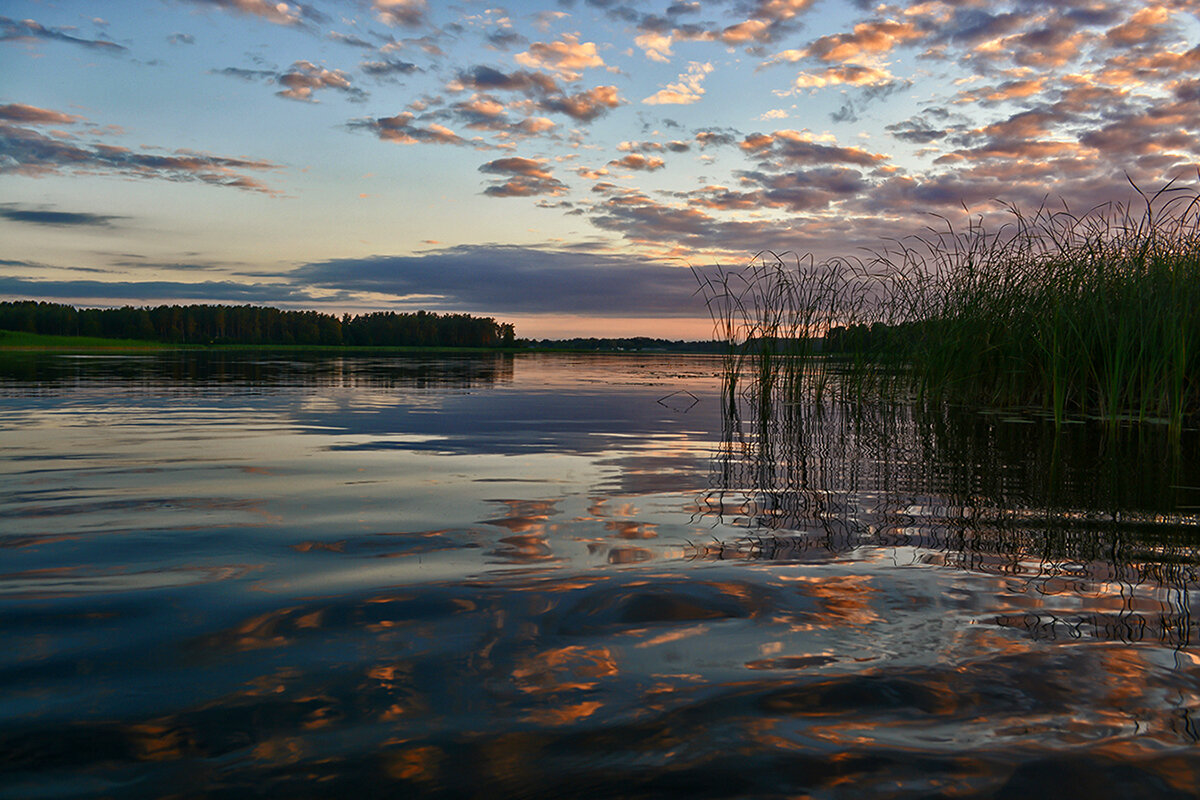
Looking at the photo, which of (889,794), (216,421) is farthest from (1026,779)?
(216,421)

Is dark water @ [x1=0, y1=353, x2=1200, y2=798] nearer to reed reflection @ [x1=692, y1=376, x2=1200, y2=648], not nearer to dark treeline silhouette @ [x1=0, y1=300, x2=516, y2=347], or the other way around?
reed reflection @ [x1=692, y1=376, x2=1200, y2=648]

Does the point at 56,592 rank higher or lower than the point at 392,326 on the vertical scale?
lower

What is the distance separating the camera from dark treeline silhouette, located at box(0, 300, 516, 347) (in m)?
83.5

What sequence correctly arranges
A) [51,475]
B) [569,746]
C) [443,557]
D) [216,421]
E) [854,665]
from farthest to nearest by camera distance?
[216,421] → [51,475] → [443,557] → [854,665] → [569,746]

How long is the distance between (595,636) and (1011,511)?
A: 230 centimetres

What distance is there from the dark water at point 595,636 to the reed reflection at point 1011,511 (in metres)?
0.02

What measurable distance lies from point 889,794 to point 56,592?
6.87 ft

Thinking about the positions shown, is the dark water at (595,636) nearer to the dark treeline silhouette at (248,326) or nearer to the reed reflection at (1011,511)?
the reed reflection at (1011,511)

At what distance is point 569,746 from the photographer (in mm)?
1133

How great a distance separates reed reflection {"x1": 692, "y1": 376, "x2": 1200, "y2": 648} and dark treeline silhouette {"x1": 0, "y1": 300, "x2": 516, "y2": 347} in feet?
297

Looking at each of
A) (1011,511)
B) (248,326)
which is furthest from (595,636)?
(248,326)

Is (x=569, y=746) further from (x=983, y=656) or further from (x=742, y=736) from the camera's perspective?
(x=983, y=656)

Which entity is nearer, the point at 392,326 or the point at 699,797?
the point at 699,797

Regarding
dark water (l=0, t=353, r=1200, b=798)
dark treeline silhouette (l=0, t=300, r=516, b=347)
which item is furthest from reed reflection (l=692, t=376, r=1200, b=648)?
dark treeline silhouette (l=0, t=300, r=516, b=347)
